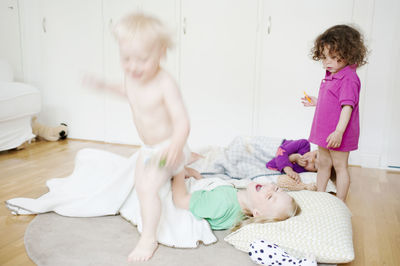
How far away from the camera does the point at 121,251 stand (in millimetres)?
1355

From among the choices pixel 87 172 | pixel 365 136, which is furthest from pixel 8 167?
pixel 365 136

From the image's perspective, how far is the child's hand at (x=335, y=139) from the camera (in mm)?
1661

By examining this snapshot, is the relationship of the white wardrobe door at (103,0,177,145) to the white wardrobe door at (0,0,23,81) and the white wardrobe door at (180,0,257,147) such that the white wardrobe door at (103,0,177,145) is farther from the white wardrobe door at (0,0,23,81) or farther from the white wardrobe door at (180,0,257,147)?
the white wardrobe door at (0,0,23,81)

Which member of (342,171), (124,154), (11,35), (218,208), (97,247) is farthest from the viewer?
(11,35)

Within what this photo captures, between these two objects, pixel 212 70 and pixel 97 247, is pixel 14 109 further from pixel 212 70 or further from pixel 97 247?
pixel 97 247

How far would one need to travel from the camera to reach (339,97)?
1.73 metres

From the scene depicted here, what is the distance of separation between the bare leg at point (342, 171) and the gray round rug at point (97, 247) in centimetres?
68

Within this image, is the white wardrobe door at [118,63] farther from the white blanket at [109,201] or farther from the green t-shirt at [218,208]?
the green t-shirt at [218,208]

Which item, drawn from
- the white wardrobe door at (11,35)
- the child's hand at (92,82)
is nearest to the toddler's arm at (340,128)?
the child's hand at (92,82)

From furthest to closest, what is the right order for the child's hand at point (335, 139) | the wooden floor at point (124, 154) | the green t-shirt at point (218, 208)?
1. the child's hand at point (335, 139)
2. the green t-shirt at point (218, 208)
3. the wooden floor at point (124, 154)

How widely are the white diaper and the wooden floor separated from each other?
21.4 inches

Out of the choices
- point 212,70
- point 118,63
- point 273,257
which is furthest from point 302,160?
point 118,63

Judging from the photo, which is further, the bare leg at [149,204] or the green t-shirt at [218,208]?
the green t-shirt at [218,208]

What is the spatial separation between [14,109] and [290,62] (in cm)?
217
